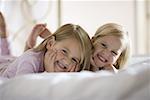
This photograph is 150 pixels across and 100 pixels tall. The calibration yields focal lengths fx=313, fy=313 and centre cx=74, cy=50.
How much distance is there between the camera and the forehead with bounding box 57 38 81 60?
889mm

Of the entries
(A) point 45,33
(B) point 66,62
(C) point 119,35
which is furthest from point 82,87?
(A) point 45,33

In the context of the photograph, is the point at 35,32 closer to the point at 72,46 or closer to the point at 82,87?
the point at 72,46

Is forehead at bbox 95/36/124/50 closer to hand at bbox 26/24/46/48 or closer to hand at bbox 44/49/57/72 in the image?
hand at bbox 44/49/57/72

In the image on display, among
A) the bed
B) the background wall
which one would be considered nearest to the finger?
the bed

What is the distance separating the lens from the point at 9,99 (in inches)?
14.6

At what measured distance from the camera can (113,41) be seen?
3.10 ft

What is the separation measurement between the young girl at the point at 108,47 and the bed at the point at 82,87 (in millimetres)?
567

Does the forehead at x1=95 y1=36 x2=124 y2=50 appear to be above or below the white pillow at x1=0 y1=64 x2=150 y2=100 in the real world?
below

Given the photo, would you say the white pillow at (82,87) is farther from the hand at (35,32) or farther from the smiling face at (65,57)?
the hand at (35,32)

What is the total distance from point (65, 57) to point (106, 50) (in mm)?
139

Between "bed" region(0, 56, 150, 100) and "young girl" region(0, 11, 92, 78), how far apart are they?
49 cm

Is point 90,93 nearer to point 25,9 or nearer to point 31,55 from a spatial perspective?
point 31,55

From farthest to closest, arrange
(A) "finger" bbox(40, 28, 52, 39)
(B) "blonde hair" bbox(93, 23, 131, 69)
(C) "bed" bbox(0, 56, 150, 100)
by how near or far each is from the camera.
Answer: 1. (A) "finger" bbox(40, 28, 52, 39)
2. (B) "blonde hair" bbox(93, 23, 131, 69)
3. (C) "bed" bbox(0, 56, 150, 100)

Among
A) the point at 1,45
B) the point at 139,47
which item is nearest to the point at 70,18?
the point at 139,47
